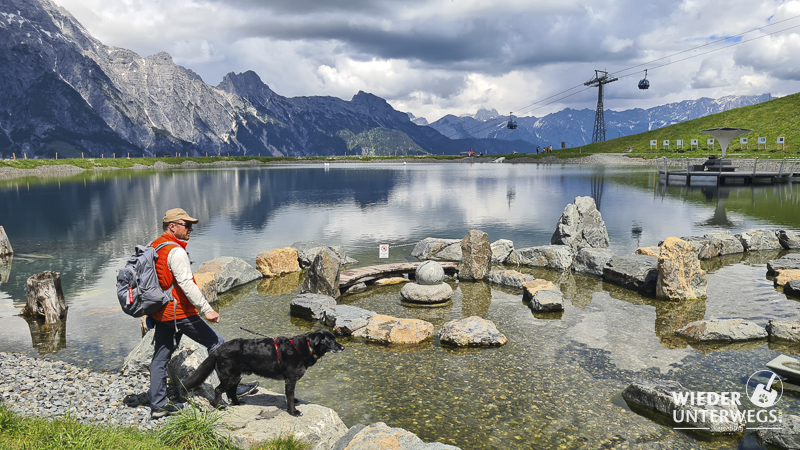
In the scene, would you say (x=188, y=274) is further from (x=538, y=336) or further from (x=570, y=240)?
(x=570, y=240)

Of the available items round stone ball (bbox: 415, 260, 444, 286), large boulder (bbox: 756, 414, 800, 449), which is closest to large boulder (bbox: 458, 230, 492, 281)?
round stone ball (bbox: 415, 260, 444, 286)

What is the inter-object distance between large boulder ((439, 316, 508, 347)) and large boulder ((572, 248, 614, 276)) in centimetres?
1081

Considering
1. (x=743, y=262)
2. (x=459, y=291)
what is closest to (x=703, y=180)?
(x=743, y=262)

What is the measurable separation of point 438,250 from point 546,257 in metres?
6.20

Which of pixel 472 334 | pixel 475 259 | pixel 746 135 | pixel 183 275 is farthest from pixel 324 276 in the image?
pixel 746 135

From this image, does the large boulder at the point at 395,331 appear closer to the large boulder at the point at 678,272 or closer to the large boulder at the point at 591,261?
the large boulder at the point at 678,272

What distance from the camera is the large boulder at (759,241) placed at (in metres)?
28.3

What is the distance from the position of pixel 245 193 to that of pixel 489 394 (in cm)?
6952

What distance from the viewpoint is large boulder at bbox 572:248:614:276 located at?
22891 millimetres

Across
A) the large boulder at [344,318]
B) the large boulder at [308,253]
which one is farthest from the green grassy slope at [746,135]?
the large boulder at [344,318]

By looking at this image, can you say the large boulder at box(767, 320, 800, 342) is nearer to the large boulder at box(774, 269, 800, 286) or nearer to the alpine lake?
the alpine lake

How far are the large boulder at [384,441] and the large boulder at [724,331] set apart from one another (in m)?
11.0

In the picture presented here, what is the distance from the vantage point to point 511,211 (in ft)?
158

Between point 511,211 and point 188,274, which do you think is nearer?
point 188,274
